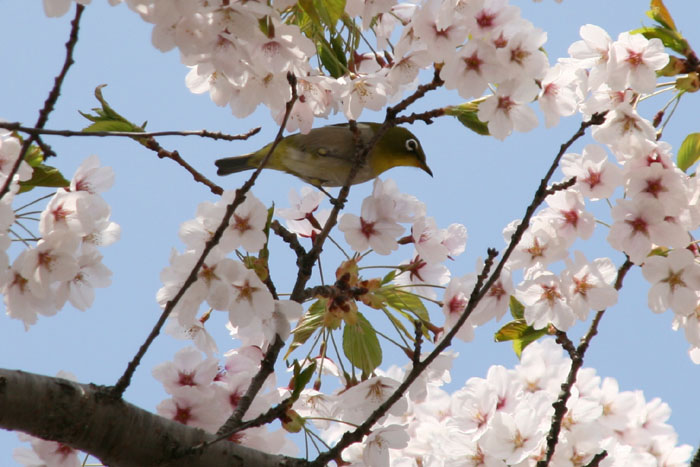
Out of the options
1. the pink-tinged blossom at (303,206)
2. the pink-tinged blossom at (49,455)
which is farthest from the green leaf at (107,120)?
the pink-tinged blossom at (49,455)

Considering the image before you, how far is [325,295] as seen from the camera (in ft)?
9.04

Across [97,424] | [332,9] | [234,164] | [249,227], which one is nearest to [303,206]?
[249,227]

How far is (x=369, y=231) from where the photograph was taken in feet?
9.58

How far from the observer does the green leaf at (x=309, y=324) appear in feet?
10.1

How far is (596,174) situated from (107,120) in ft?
6.26

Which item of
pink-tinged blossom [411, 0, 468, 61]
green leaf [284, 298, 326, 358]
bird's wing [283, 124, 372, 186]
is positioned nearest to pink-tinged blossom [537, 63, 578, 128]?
pink-tinged blossom [411, 0, 468, 61]

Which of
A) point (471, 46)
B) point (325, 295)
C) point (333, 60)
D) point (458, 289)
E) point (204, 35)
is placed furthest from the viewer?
point (333, 60)

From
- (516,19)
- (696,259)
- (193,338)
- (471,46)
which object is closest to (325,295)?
(193,338)

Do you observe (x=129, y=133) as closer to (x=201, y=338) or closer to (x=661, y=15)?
(x=201, y=338)

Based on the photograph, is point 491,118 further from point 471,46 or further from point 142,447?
point 142,447

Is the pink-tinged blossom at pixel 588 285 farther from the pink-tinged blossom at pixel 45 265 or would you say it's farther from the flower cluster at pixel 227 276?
the pink-tinged blossom at pixel 45 265

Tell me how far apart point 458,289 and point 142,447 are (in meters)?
1.39

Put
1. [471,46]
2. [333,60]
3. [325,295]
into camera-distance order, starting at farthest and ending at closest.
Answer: [333,60]
[325,295]
[471,46]

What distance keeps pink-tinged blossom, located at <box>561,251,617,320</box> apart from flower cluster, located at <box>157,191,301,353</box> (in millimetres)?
1082
